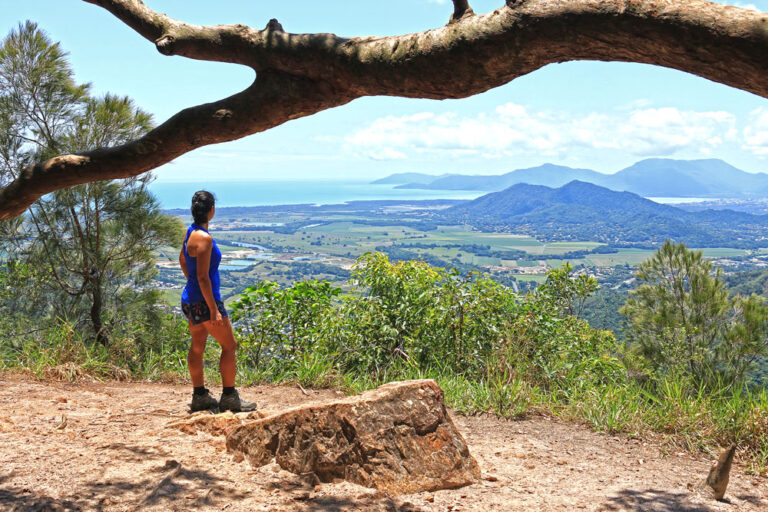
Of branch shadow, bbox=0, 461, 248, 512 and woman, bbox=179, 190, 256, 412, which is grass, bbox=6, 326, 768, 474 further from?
branch shadow, bbox=0, 461, 248, 512

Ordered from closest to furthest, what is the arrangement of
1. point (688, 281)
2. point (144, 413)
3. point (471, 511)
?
point (471, 511) → point (144, 413) → point (688, 281)

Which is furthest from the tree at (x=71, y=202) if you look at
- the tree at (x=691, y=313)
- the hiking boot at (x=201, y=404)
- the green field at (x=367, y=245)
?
the green field at (x=367, y=245)

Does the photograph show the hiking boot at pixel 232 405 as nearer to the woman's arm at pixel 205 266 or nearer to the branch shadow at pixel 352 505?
the woman's arm at pixel 205 266

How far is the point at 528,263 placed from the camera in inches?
2751

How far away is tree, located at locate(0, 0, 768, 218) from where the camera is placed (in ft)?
5.69

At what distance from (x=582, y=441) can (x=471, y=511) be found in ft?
5.01

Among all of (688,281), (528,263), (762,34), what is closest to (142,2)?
(762,34)

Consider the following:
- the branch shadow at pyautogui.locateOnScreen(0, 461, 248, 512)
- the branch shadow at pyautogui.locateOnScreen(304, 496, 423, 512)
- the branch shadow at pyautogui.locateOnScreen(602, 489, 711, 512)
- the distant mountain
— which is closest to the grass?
the branch shadow at pyautogui.locateOnScreen(602, 489, 711, 512)

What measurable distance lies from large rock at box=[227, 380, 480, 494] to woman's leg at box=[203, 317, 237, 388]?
36.3 inches

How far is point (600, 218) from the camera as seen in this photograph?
138750mm

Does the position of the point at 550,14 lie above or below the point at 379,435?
above

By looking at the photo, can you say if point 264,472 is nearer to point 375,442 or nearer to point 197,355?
point 375,442

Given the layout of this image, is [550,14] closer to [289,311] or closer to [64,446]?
[64,446]

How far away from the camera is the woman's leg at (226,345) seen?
4000 mm
